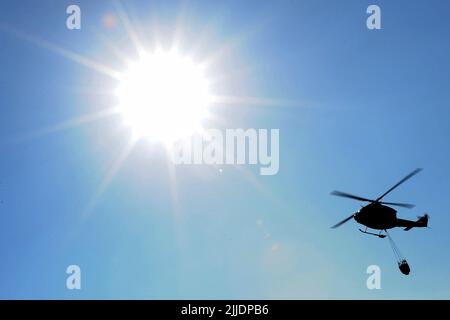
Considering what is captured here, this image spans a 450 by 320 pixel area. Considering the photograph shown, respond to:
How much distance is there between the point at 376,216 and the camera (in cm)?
4053

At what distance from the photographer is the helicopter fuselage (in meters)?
40.6

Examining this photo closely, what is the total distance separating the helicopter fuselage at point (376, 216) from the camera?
40.6m

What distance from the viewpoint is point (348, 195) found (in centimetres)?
4000
